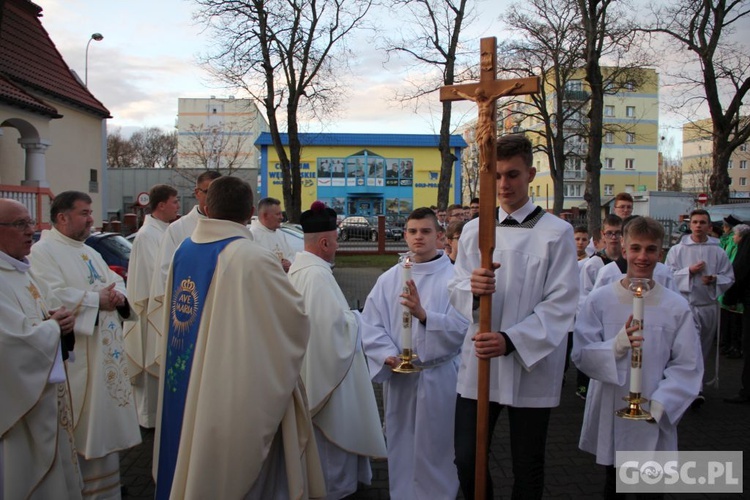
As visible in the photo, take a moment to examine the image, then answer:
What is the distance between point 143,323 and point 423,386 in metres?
3.29

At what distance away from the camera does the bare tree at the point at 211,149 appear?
4675 centimetres

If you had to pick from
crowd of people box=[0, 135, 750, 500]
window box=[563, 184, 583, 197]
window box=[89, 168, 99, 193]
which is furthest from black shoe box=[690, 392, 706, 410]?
window box=[563, 184, 583, 197]

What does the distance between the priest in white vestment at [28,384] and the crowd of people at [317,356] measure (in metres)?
0.01

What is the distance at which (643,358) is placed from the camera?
11.8 feet

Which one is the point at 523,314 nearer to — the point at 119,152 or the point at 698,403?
the point at 698,403

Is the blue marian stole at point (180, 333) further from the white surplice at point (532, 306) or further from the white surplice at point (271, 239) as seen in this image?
the white surplice at point (271, 239)

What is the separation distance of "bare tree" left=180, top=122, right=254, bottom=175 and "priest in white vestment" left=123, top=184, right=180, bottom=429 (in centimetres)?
3718

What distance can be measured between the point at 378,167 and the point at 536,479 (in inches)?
1819

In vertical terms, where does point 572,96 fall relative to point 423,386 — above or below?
above

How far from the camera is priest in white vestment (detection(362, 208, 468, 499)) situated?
4.20 m

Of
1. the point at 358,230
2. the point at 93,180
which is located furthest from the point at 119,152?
the point at 358,230

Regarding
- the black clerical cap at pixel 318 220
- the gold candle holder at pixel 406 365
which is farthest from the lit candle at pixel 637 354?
the black clerical cap at pixel 318 220

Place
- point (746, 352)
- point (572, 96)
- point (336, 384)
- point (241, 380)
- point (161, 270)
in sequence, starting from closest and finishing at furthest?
point (241, 380) < point (336, 384) < point (161, 270) < point (746, 352) < point (572, 96)

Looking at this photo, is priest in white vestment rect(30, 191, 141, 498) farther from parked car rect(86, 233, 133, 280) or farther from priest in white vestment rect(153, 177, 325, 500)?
parked car rect(86, 233, 133, 280)
